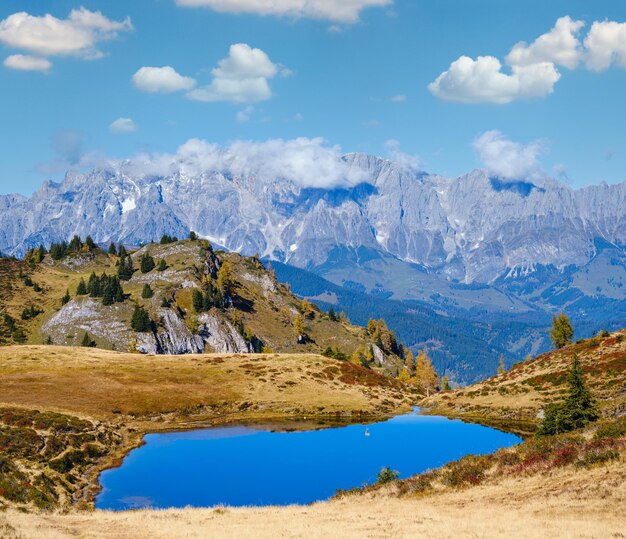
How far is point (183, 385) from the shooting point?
11744 cm

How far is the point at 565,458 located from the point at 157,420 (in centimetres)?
7164

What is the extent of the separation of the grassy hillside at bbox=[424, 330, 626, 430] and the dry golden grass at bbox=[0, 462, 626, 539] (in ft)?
189

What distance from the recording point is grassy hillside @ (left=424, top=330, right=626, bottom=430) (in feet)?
334

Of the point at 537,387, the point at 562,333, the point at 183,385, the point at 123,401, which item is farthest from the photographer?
the point at 562,333

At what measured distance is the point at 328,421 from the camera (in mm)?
104000

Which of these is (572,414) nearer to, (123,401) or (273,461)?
(273,461)

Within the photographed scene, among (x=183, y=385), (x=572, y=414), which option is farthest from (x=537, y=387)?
(x=183, y=385)

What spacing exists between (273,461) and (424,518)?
135 ft

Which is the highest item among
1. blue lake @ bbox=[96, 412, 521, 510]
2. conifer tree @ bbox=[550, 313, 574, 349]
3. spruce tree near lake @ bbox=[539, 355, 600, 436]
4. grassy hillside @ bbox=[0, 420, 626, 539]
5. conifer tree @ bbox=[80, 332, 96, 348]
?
conifer tree @ bbox=[80, 332, 96, 348]

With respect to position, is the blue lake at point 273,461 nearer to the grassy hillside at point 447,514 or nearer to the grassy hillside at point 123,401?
the grassy hillside at point 123,401

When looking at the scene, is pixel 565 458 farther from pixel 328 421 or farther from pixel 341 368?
pixel 341 368

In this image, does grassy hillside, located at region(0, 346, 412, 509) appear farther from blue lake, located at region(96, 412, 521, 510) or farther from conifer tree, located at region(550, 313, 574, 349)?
conifer tree, located at region(550, 313, 574, 349)

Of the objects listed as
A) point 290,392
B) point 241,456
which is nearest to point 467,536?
point 241,456

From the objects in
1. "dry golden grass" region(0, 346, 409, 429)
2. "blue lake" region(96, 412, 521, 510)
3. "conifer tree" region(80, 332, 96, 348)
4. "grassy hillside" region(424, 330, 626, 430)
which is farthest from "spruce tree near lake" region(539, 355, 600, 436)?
"conifer tree" region(80, 332, 96, 348)
